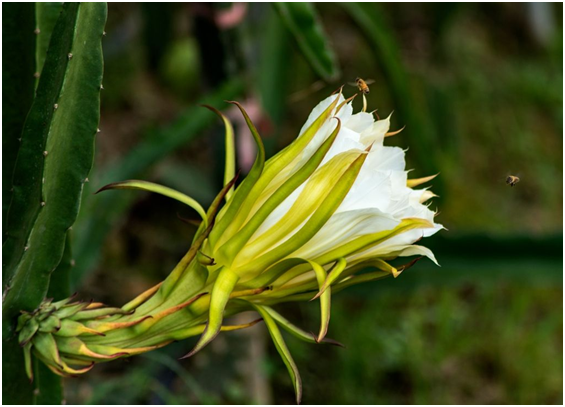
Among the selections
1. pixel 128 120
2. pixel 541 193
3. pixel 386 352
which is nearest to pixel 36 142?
pixel 386 352

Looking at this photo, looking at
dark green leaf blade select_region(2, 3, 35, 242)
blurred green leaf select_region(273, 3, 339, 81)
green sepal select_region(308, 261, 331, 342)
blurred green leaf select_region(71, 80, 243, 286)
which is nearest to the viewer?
green sepal select_region(308, 261, 331, 342)

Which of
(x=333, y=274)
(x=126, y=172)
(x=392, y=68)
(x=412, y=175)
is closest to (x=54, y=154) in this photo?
(x=333, y=274)

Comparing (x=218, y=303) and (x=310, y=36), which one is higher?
(x=310, y=36)

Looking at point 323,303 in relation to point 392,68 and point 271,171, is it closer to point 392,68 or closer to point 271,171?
point 271,171

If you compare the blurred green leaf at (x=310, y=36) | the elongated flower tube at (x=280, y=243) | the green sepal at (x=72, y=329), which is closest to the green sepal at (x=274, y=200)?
the elongated flower tube at (x=280, y=243)

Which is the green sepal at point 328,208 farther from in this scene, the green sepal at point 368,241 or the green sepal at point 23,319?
the green sepal at point 23,319

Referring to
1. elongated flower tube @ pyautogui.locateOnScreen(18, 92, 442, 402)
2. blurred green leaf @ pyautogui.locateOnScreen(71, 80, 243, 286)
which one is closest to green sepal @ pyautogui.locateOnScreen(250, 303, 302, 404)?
elongated flower tube @ pyautogui.locateOnScreen(18, 92, 442, 402)

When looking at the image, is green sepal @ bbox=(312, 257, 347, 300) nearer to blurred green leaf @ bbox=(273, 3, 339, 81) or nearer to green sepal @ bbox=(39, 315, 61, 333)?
green sepal @ bbox=(39, 315, 61, 333)
